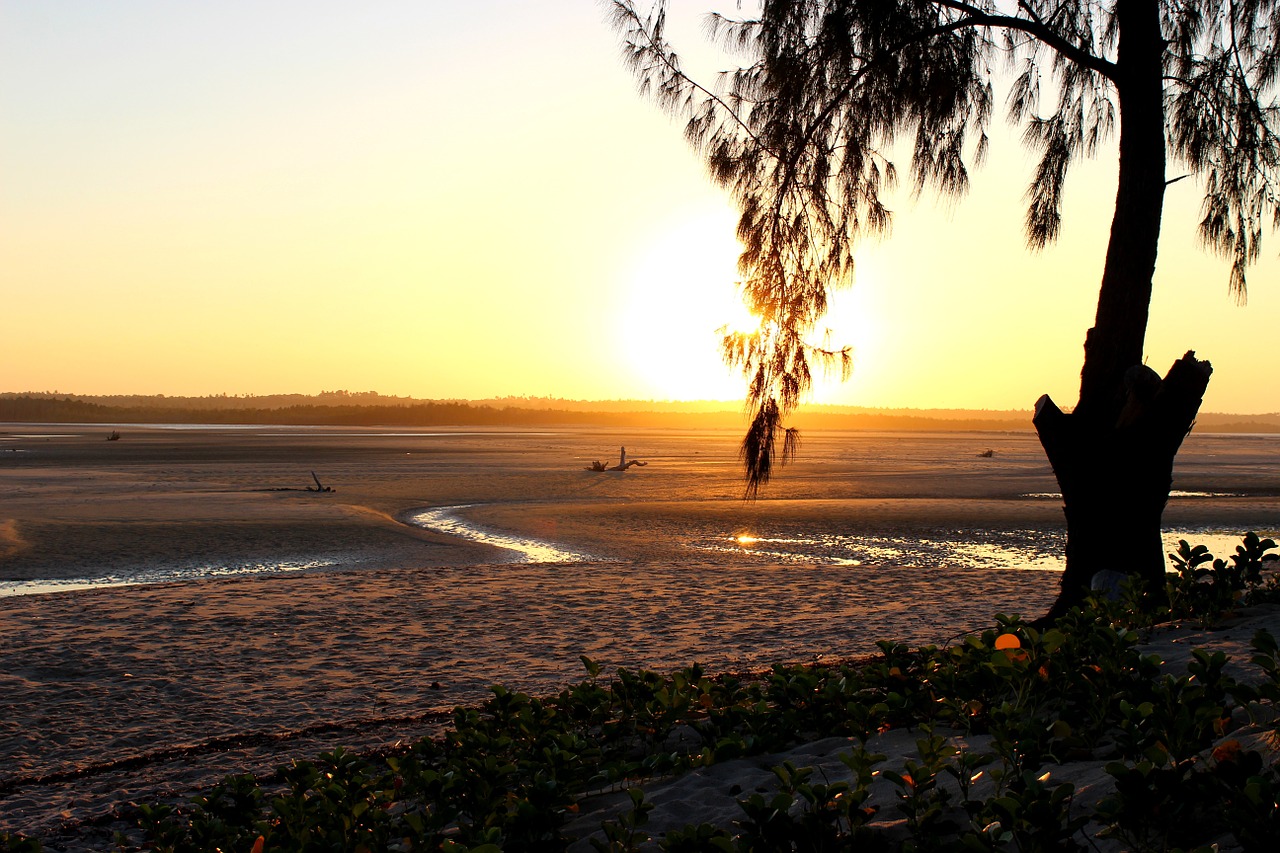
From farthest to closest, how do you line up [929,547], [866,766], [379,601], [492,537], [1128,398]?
[492,537], [929,547], [379,601], [1128,398], [866,766]

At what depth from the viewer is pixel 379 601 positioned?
1108cm

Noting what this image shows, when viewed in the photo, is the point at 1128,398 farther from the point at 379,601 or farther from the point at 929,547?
the point at 929,547

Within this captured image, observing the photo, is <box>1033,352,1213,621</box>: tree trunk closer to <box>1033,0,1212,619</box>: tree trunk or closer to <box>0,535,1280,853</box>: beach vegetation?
<box>1033,0,1212,619</box>: tree trunk

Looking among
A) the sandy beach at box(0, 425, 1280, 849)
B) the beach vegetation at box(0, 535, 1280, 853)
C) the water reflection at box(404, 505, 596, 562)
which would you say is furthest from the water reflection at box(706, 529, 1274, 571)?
the beach vegetation at box(0, 535, 1280, 853)

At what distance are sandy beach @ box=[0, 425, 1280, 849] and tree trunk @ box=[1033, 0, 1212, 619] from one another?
200 centimetres

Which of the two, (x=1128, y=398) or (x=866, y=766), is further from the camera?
(x=1128, y=398)

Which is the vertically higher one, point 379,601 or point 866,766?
point 866,766

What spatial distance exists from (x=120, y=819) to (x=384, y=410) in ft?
437

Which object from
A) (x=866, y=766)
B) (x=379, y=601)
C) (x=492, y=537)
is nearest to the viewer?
(x=866, y=766)

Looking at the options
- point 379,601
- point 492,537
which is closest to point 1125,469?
point 379,601

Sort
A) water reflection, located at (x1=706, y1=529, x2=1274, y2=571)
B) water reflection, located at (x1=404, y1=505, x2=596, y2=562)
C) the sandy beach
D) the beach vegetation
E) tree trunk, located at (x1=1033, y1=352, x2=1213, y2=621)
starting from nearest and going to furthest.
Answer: the beach vegetation
the sandy beach
tree trunk, located at (x1=1033, y1=352, x2=1213, y2=621)
water reflection, located at (x1=706, y1=529, x2=1274, y2=571)
water reflection, located at (x1=404, y1=505, x2=596, y2=562)

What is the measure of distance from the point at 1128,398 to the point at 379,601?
26.4ft

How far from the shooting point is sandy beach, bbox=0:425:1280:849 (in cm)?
637

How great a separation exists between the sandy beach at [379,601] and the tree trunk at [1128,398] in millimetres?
1995
